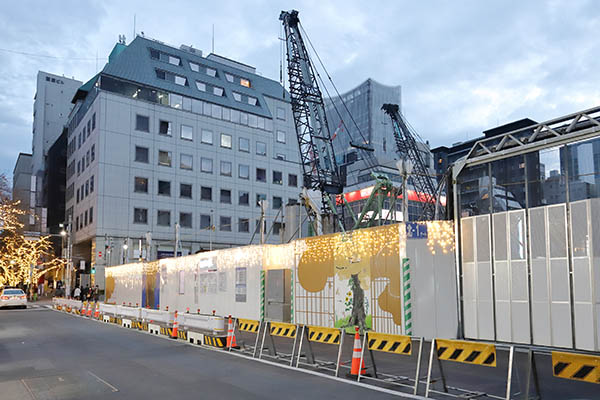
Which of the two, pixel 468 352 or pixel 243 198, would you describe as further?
pixel 243 198

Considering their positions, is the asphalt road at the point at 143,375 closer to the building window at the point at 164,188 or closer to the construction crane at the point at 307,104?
the construction crane at the point at 307,104

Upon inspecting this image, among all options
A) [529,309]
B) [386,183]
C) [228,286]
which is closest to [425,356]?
[529,309]

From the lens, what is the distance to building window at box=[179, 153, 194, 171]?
5638 cm

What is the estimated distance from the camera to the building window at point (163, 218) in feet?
178

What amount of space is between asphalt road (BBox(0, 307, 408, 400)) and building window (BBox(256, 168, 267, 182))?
46.3 meters

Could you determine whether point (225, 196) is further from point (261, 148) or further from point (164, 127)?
point (164, 127)

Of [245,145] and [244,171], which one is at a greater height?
[245,145]

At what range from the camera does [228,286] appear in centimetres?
2447

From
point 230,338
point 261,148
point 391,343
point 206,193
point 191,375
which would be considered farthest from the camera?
point 261,148

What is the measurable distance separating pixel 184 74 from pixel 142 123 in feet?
32.2

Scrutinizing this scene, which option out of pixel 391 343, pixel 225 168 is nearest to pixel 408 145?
pixel 225 168

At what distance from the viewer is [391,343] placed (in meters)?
10.2

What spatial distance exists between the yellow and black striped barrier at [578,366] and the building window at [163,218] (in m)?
49.9

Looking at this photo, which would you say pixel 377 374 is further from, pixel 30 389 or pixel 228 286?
pixel 228 286
